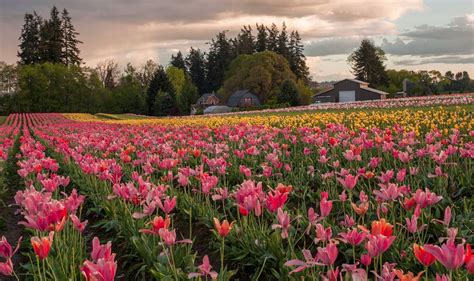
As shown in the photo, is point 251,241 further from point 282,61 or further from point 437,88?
point 437,88

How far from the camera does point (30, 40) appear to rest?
304 feet

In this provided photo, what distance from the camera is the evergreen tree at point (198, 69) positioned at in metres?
106

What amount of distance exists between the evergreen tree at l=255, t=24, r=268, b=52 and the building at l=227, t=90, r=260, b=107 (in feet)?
71.3

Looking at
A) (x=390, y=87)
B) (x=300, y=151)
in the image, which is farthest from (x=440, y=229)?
(x=390, y=87)

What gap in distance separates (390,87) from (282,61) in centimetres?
3367

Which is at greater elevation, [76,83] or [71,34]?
[71,34]

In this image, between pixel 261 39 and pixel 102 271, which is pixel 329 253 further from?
pixel 261 39

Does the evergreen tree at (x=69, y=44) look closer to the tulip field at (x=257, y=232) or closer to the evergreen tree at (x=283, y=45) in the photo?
the evergreen tree at (x=283, y=45)

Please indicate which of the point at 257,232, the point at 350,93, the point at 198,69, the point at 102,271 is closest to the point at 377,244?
the point at 102,271

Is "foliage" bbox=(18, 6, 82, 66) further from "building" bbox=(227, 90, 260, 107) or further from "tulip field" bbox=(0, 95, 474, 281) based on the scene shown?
"tulip field" bbox=(0, 95, 474, 281)

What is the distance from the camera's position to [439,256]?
221cm

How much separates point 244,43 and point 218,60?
639 centimetres

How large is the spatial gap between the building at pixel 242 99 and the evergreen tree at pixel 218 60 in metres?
21.0

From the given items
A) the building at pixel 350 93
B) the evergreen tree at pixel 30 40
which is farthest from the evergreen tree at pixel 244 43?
the evergreen tree at pixel 30 40
